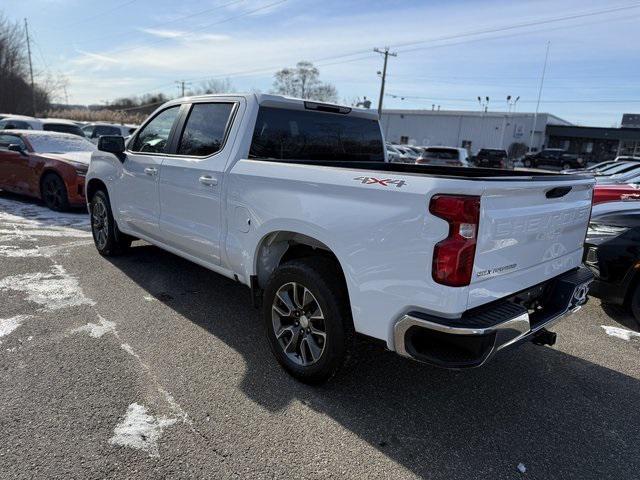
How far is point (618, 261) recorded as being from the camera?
14.9 ft

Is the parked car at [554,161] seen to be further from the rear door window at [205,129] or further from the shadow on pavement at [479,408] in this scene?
the rear door window at [205,129]

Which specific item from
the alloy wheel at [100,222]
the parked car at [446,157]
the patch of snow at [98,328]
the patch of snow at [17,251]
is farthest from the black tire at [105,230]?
the parked car at [446,157]

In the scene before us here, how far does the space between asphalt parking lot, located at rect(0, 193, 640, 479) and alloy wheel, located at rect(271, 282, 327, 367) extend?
229 mm

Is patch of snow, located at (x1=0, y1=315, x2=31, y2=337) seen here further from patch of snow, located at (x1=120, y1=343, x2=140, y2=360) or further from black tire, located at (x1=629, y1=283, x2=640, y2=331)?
black tire, located at (x1=629, y1=283, x2=640, y2=331)

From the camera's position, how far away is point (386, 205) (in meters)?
2.56

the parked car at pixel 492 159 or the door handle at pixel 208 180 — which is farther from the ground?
the door handle at pixel 208 180

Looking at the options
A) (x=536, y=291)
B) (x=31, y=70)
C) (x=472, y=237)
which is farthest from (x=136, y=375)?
(x=31, y=70)

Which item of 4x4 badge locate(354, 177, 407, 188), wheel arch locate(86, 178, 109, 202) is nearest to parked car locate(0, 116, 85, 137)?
wheel arch locate(86, 178, 109, 202)

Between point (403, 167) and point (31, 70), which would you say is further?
point (31, 70)

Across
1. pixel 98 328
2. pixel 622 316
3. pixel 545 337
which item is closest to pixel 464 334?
pixel 545 337

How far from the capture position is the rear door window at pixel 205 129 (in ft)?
13.2

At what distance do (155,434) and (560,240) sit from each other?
110 inches

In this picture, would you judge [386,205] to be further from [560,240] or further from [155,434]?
[155,434]

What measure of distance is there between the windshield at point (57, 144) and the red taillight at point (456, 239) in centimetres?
958
